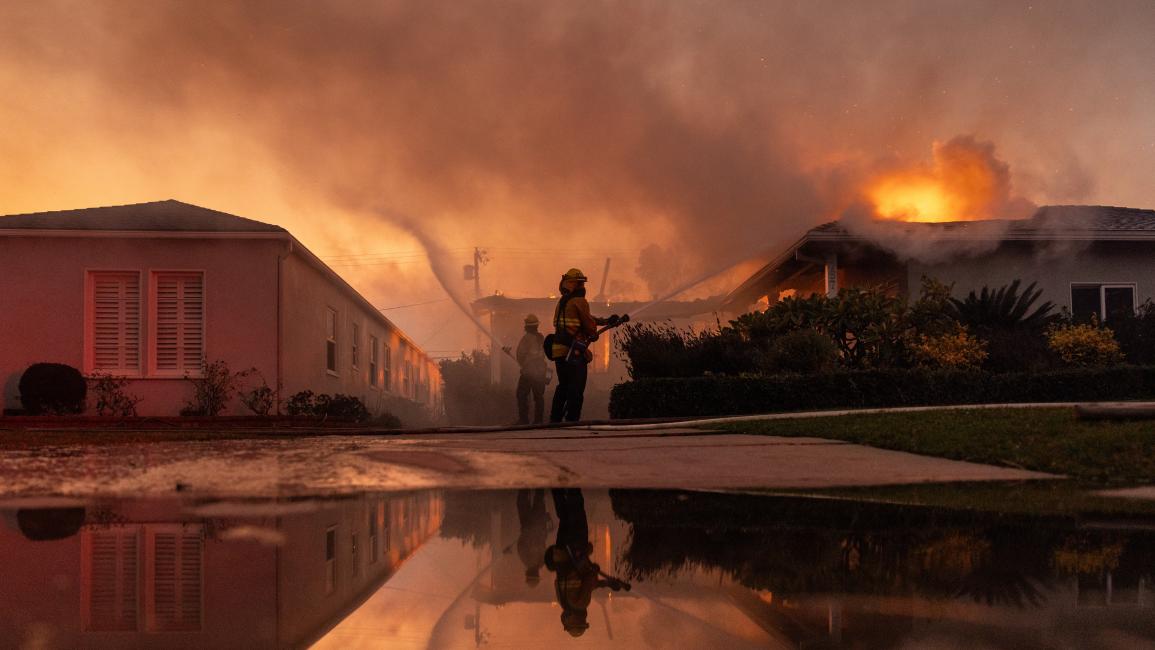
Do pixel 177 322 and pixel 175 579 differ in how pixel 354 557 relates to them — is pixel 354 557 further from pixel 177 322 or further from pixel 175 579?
pixel 177 322

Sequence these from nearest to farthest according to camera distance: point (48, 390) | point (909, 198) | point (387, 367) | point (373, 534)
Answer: point (373, 534) → point (48, 390) → point (909, 198) → point (387, 367)

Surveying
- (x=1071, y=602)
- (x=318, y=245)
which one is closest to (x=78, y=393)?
(x=318, y=245)

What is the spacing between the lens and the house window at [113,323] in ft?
61.3

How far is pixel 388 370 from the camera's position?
3275cm

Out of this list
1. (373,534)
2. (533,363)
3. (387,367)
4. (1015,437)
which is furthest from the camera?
(387,367)

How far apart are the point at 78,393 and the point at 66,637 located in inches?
653

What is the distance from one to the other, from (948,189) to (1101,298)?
13.7ft

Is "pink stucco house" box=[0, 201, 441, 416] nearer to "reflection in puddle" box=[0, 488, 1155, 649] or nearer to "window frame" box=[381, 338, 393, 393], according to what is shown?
"window frame" box=[381, 338, 393, 393]

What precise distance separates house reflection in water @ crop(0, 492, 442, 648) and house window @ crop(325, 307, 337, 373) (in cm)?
1811

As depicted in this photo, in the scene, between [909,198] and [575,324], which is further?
[909,198]

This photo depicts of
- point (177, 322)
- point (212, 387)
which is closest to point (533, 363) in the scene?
point (212, 387)

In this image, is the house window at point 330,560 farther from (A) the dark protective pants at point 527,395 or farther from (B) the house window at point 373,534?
(A) the dark protective pants at point 527,395

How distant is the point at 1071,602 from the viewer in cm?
299

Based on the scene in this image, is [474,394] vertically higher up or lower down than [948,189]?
lower down
